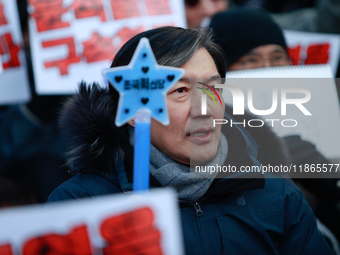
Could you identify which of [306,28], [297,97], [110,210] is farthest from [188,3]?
[110,210]

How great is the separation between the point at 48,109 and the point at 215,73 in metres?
1.45

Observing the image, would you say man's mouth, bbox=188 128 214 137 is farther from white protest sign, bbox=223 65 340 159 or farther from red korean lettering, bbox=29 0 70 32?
red korean lettering, bbox=29 0 70 32

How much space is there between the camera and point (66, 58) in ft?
7.56

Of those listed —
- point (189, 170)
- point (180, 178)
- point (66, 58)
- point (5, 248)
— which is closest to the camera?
point (5, 248)

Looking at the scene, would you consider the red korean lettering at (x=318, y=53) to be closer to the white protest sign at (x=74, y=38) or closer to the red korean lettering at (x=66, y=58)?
the white protest sign at (x=74, y=38)

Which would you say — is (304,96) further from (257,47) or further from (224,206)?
(224,206)

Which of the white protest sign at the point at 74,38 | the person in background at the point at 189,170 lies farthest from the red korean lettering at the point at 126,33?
the person in background at the point at 189,170

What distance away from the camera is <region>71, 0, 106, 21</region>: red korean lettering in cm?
234

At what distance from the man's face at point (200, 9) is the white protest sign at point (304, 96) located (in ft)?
3.40

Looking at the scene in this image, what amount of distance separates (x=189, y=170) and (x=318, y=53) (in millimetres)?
1788

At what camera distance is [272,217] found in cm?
157

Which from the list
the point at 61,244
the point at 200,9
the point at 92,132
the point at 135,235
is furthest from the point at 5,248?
the point at 200,9

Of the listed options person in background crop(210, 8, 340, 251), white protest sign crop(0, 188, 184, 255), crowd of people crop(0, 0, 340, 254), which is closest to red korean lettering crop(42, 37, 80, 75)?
crowd of people crop(0, 0, 340, 254)

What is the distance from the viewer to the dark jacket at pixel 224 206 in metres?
1.44
